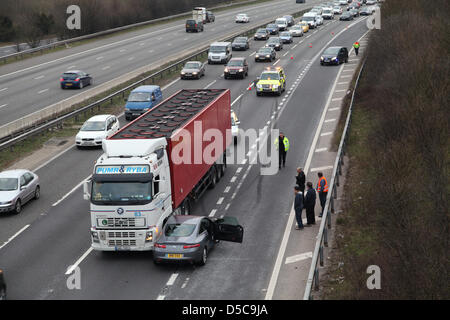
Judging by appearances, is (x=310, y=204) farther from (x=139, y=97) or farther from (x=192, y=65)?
(x=192, y=65)

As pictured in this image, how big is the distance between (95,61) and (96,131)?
2964 centimetres

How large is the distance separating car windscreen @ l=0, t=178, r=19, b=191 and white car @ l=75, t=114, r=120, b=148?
28.1 ft

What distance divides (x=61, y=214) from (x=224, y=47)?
3859cm

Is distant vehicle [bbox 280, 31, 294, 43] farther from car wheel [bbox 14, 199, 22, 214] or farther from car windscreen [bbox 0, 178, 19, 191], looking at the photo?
car wheel [bbox 14, 199, 22, 214]

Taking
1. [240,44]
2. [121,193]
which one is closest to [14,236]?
[121,193]

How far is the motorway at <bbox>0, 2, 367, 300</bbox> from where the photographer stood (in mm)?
19250

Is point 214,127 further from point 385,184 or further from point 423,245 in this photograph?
point 423,245

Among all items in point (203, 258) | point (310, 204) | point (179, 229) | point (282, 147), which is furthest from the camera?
point (282, 147)

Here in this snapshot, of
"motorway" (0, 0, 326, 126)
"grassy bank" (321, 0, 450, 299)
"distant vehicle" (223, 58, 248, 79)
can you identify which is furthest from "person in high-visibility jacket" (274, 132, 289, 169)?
"distant vehicle" (223, 58, 248, 79)

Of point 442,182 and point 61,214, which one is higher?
point 442,182

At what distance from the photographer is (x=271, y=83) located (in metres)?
47.8

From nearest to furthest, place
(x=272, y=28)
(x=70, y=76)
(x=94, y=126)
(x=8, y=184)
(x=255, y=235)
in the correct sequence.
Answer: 1. (x=255, y=235)
2. (x=8, y=184)
3. (x=94, y=126)
4. (x=70, y=76)
5. (x=272, y=28)

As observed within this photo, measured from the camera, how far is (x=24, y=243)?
76.2ft
